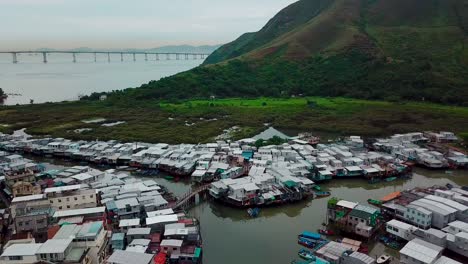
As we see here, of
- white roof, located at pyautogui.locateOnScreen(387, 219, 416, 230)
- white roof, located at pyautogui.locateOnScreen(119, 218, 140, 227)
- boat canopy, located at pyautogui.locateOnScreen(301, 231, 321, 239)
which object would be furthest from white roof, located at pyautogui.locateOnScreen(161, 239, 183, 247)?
white roof, located at pyautogui.locateOnScreen(387, 219, 416, 230)

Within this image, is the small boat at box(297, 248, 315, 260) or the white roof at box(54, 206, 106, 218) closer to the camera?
the small boat at box(297, 248, 315, 260)

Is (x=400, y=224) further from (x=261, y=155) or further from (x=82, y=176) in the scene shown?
(x=82, y=176)

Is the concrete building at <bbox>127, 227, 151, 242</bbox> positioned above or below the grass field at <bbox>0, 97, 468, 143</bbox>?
below

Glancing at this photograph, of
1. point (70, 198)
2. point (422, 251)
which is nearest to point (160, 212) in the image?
point (70, 198)

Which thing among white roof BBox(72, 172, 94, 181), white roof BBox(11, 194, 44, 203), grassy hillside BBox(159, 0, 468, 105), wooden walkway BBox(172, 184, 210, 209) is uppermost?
grassy hillside BBox(159, 0, 468, 105)

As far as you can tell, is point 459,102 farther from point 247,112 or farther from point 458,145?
point 247,112

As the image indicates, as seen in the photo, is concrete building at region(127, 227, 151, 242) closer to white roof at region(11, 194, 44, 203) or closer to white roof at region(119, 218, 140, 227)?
white roof at region(119, 218, 140, 227)

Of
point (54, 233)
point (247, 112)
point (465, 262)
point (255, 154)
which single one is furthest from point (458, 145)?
point (54, 233)
